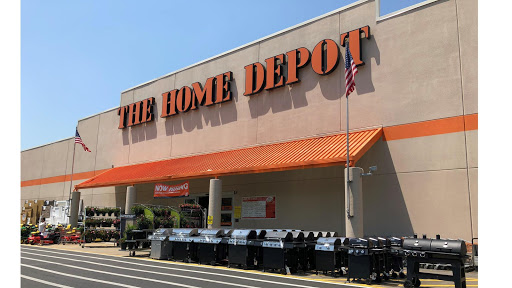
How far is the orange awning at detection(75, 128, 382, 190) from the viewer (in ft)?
54.2

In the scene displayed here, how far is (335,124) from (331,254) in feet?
27.8

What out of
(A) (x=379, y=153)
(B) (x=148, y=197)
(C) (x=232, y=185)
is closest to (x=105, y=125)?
(B) (x=148, y=197)

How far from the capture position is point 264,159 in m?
19.4

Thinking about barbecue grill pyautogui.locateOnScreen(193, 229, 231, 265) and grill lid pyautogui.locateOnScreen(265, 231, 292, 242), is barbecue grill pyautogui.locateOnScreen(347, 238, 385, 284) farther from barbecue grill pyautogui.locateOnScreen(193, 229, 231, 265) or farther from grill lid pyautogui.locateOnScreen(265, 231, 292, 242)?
barbecue grill pyautogui.locateOnScreen(193, 229, 231, 265)

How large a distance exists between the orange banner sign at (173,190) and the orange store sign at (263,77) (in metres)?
5.66

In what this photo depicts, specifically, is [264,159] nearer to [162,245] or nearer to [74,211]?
[162,245]

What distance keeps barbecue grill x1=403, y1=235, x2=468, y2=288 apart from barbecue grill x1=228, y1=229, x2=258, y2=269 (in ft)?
17.8

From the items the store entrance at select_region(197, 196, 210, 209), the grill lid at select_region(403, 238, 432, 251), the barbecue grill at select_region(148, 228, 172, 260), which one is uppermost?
the store entrance at select_region(197, 196, 210, 209)

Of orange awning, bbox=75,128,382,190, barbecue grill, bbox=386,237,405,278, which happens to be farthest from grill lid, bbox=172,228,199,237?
barbecue grill, bbox=386,237,405,278

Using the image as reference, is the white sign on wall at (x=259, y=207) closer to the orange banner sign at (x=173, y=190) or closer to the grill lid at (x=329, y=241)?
the orange banner sign at (x=173, y=190)

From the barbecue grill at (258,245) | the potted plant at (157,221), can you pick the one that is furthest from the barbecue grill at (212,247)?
the potted plant at (157,221)

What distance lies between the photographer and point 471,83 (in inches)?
601

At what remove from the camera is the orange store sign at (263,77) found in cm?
1934

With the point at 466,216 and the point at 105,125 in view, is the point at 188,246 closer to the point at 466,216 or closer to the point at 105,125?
the point at 466,216
